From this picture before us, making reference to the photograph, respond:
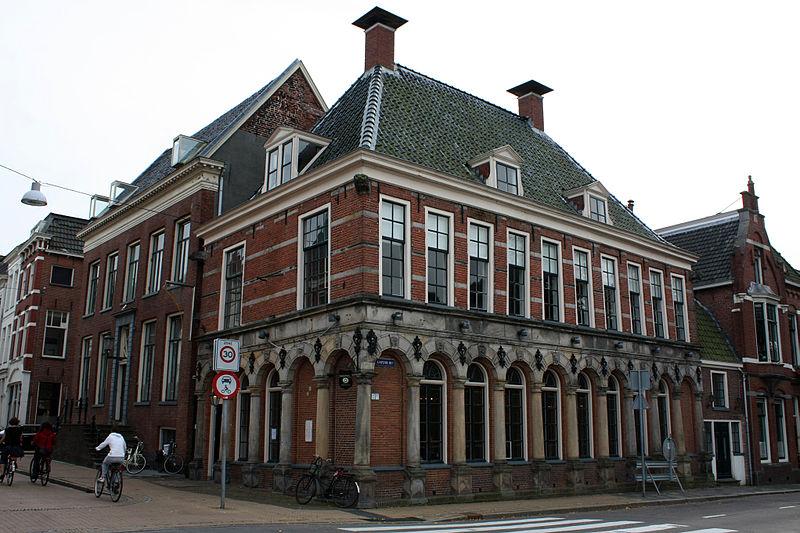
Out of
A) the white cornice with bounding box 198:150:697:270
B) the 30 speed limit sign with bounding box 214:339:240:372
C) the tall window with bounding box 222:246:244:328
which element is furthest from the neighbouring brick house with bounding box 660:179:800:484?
the 30 speed limit sign with bounding box 214:339:240:372

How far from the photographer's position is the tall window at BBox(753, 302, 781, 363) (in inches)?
1329

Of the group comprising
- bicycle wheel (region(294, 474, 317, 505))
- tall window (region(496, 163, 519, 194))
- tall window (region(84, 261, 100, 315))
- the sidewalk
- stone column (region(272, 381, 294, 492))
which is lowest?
the sidewalk

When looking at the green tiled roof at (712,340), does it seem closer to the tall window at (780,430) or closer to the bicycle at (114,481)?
the tall window at (780,430)

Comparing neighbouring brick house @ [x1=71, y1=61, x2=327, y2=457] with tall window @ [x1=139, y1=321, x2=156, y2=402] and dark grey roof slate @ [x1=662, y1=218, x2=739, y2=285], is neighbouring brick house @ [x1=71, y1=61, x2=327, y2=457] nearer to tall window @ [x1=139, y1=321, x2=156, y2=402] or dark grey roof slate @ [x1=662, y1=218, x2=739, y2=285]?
tall window @ [x1=139, y1=321, x2=156, y2=402]

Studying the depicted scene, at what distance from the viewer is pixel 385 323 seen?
1856 cm

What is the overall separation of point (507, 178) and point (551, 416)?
768 centimetres

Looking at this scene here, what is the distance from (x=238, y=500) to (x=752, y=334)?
25.1m

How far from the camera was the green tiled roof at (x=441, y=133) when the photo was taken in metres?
21.9

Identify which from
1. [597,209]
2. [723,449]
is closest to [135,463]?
[597,209]

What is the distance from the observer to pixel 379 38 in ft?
83.1

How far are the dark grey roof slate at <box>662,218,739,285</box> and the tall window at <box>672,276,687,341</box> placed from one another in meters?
4.17

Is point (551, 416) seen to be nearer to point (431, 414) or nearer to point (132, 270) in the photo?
point (431, 414)

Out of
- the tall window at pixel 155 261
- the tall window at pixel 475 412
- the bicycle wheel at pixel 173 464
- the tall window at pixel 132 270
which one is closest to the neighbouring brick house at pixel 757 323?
the tall window at pixel 475 412

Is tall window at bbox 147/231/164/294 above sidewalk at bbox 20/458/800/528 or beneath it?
above
